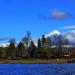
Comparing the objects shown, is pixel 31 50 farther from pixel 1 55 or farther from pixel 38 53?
pixel 1 55

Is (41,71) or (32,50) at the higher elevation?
(32,50)

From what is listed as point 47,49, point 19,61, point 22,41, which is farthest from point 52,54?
point 19,61

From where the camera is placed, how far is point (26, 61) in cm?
17000

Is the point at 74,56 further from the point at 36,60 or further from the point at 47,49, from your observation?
the point at 36,60

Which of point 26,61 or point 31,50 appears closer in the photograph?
point 26,61

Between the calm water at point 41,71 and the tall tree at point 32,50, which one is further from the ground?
the tall tree at point 32,50

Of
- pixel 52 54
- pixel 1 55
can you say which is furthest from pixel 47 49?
Answer: pixel 1 55

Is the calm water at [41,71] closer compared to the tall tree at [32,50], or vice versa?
the calm water at [41,71]

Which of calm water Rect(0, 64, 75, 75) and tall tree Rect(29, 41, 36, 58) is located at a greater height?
tall tree Rect(29, 41, 36, 58)

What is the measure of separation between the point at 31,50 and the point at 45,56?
26.5ft

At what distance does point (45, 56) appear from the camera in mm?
187750

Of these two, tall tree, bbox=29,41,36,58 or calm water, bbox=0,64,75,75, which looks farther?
tall tree, bbox=29,41,36,58

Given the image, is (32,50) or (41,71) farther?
(32,50)

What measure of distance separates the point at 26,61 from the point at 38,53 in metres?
22.8
